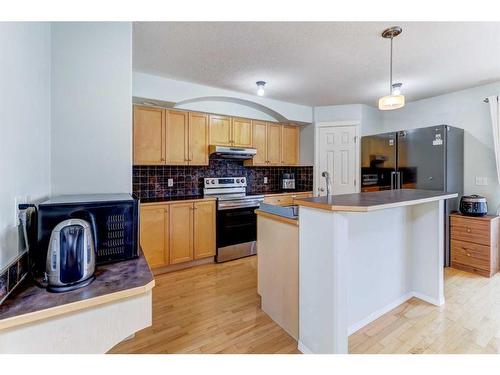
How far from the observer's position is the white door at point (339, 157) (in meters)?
4.23

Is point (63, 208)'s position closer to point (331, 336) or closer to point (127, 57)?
point (127, 57)

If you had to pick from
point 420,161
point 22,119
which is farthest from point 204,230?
point 420,161

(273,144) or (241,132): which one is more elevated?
(241,132)

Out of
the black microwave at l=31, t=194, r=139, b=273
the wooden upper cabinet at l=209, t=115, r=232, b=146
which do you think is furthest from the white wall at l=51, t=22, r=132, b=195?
the wooden upper cabinet at l=209, t=115, r=232, b=146

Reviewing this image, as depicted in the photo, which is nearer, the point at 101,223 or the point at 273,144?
the point at 101,223

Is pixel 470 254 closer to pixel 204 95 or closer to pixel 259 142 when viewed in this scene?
pixel 259 142

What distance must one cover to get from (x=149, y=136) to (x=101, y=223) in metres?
2.21

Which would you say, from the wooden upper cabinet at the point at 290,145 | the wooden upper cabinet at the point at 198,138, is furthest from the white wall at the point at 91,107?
the wooden upper cabinet at the point at 290,145

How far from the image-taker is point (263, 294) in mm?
2227

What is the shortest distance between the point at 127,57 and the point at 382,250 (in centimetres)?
251

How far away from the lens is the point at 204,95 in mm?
3396

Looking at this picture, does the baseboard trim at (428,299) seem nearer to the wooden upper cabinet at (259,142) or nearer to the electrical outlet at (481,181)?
the electrical outlet at (481,181)

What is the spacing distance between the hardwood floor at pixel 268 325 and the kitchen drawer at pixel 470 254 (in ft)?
0.82

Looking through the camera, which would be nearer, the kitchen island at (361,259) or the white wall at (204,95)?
the kitchen island at (361,259)
